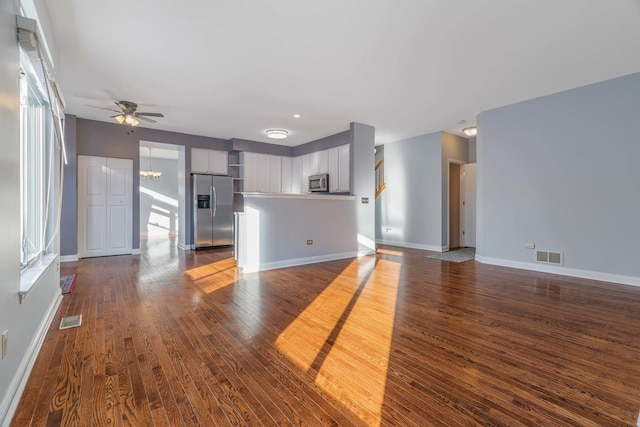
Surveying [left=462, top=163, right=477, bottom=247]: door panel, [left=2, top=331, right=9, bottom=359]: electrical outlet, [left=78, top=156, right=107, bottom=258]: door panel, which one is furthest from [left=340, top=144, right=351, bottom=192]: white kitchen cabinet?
[left=2, top=331, right=9, bottom=359]: electrical outlet

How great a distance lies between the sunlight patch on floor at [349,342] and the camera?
5.38ft

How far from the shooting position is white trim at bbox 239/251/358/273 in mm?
4628

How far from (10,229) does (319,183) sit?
18.9ft

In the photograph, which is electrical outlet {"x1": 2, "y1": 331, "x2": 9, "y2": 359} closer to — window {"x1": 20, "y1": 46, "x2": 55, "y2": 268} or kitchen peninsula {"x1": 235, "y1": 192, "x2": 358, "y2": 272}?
window {"x1": 20, "y1": 46, "x2": 55, "y2": 268}

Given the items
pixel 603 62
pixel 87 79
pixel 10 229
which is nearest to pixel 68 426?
pixel 10 229

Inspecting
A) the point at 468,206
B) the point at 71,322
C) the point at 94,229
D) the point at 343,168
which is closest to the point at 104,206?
the point at 94,229

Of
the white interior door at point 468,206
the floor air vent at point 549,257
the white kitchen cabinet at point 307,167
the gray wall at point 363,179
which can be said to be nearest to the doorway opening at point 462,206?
the white interior door at point 468,206

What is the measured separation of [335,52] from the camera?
3.17m

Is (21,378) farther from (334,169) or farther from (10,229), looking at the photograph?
(334,169)

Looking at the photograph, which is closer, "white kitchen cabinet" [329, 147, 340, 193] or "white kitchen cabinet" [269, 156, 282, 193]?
"white kitchen cabinet" [329, 147, 340, 193]

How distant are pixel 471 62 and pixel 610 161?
2450 mm

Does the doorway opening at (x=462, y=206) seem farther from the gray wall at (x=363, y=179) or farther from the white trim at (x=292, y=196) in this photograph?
the white trim at (x=292, y=196)

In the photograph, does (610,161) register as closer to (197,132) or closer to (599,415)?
(599,415)

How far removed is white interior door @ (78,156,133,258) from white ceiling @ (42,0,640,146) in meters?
1.25
